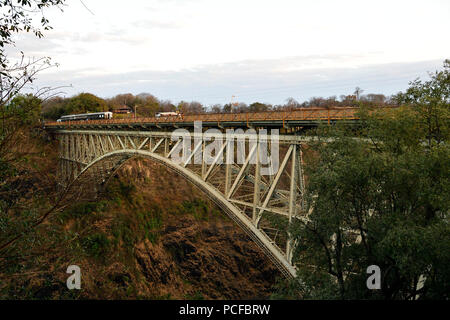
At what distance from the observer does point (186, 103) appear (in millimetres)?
83562

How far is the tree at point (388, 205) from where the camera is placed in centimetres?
644

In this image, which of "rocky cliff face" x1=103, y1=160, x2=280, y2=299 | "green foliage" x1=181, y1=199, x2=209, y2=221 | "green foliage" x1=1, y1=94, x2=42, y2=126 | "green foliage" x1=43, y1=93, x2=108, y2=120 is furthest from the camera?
"green foliage" x1=43, y1=93, x2=108, y2=120

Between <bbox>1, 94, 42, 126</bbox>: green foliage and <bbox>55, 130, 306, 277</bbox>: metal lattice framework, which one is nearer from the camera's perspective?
<bbox>1, 94, 42, 126</bbox>: green foliage

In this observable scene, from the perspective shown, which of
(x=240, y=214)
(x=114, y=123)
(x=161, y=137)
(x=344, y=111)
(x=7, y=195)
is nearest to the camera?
(x=7, y=195)

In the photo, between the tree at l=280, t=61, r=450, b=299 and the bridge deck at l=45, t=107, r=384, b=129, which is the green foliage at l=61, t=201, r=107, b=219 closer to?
the bridge deck at l=45, t=107, r=384, b=129

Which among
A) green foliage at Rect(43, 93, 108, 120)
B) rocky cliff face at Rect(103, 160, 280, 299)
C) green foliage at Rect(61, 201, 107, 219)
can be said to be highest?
green foliage at Rect(43, 93, 108, 120)

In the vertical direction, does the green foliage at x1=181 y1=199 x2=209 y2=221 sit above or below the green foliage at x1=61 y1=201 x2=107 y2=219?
below

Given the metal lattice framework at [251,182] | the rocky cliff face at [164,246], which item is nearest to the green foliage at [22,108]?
the metal lattice framework at [251,182]

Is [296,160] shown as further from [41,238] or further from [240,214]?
[41,238]

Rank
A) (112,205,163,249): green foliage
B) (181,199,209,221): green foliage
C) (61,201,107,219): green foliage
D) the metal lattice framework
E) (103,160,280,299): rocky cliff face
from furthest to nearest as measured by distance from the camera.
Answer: (181,199,209,221): green foliage
(112,205,163,249): green foliage
(61,201,107,219): green foliage
(103,160,280,299): rocky cliff face
the metal lattice framework

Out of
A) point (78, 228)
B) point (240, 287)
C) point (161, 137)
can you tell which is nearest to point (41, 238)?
point (161, 137)

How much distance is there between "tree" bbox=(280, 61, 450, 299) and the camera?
6.44 m

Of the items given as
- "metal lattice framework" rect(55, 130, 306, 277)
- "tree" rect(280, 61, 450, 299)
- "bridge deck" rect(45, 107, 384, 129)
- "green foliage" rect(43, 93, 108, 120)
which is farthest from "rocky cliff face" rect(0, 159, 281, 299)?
"green foliage" rect(43, 93, 108, 120)

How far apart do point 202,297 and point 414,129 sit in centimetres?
2716
